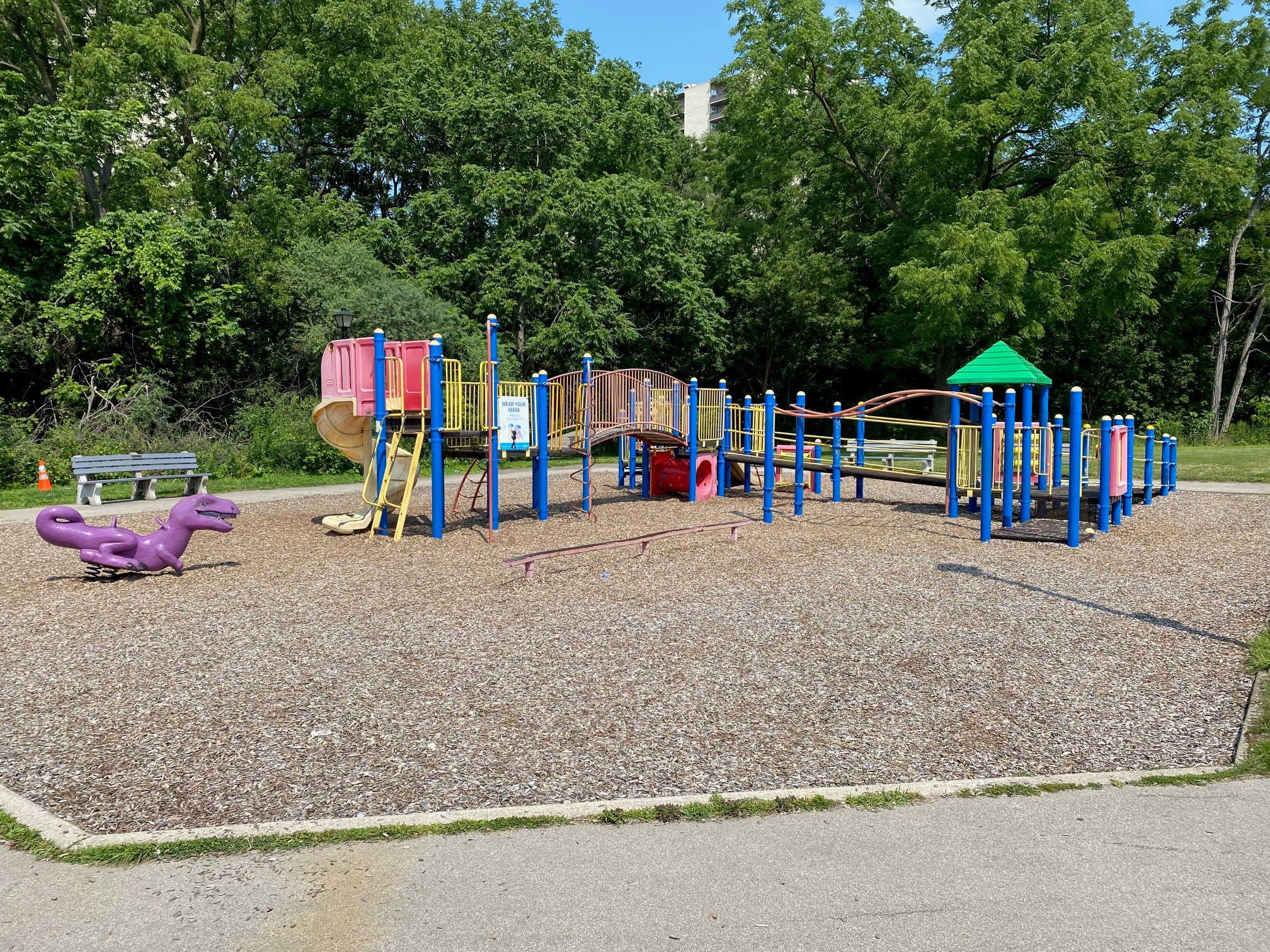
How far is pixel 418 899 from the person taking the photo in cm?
338

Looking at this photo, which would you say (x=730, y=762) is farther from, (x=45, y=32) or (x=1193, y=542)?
(x=45, y=32)

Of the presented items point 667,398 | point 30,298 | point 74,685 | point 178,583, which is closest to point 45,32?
point 30,298

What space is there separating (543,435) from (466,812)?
10227 millimetres

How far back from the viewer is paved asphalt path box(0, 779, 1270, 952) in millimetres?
3137

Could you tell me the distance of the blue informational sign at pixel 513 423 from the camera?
13484 mm

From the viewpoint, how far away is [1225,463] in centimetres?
2511

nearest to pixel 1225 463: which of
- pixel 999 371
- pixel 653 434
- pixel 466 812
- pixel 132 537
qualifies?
pixel 999 371

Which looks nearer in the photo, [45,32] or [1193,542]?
A: [1193,542]

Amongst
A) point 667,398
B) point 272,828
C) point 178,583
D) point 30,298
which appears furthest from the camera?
point 30,298

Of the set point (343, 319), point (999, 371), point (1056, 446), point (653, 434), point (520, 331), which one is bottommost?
point (1056, 446)

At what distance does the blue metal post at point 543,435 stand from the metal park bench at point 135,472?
661 cm

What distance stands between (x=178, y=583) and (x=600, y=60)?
30409 millimetres

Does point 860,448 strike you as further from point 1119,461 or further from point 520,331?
point 520,331

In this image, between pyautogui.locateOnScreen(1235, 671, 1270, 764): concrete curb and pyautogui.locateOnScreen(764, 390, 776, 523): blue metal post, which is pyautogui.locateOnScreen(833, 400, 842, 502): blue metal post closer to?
pyautogui.locateOnScreen(764, 390, 776, 523): blue metal post
